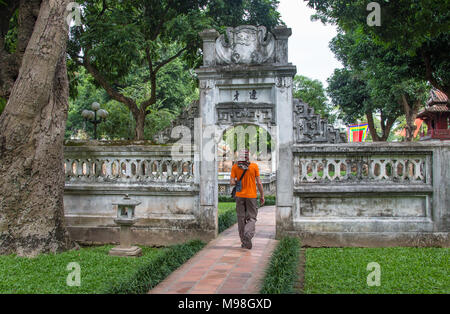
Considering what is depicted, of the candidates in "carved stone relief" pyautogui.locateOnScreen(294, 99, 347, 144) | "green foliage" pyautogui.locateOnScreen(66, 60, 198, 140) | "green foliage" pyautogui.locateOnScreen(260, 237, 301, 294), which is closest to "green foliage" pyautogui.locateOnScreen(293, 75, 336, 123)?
"green foliage" pyautogui.locateOnScreen(66, 60, 198, 140)

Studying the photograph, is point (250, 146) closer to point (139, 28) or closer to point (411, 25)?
point (139, 28)

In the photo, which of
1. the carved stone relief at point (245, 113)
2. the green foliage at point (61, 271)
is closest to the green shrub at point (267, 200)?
the carved stone relief at point (245, 113)

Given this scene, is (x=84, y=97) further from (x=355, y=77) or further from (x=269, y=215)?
(x=269, y=215)

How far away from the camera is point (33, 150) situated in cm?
664

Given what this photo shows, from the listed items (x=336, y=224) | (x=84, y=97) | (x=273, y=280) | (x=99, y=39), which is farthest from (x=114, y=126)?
(x=273, y=280)

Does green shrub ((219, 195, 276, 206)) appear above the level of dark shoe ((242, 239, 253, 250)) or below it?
above

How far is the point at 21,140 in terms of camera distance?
655 centimetres

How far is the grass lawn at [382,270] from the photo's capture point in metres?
4.78

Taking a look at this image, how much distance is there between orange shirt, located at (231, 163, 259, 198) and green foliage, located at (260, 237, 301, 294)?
1.07m

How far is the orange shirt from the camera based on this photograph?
7.12 m

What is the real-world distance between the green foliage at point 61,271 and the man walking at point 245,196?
1724 millimetres

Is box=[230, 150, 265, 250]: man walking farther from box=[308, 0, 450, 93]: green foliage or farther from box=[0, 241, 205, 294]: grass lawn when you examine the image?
box=[308, 0, 450, 93]: green foliage
